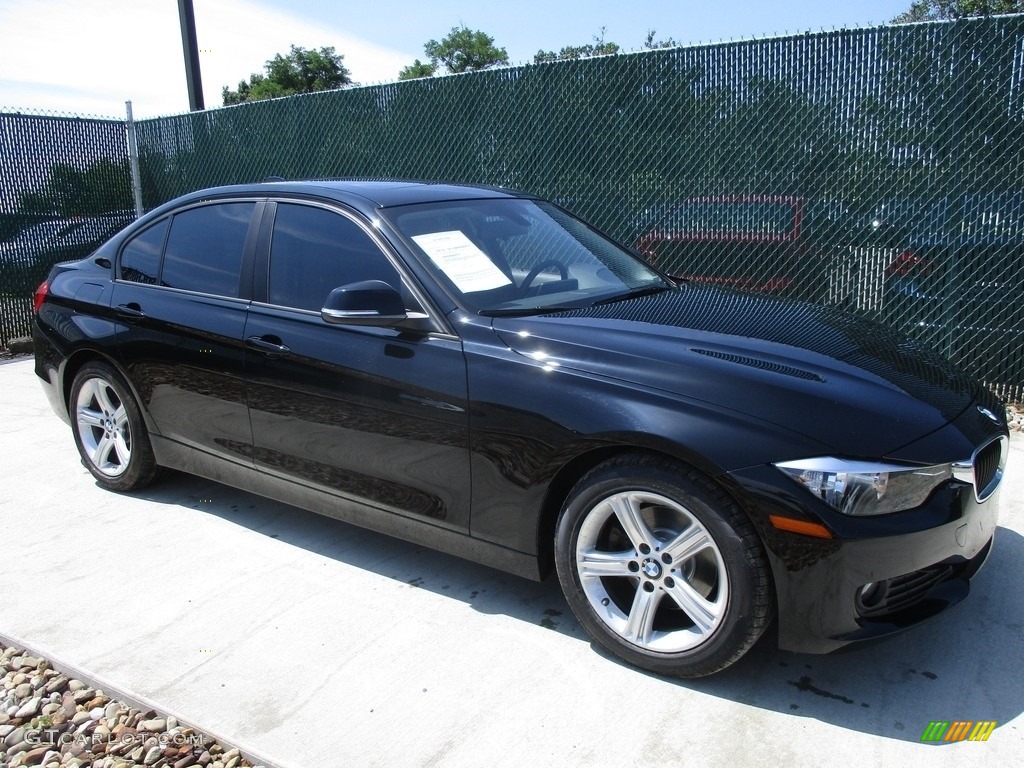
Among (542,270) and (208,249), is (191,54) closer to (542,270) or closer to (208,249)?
(208,249)

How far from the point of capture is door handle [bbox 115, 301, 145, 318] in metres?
4.30

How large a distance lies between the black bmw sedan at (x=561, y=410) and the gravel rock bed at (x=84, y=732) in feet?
3.65

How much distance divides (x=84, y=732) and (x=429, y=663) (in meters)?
1.13

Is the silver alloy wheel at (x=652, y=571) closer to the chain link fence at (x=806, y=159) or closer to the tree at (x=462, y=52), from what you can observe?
the chain link fence at (x=806, y=159)

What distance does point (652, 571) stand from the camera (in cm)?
282

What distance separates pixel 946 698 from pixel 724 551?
908 millimetres

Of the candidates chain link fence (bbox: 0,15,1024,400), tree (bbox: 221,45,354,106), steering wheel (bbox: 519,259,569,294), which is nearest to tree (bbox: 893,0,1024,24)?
chain link fence (bbox: 0,15,1024,400)

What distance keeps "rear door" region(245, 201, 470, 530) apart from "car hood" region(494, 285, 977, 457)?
0.39 metres

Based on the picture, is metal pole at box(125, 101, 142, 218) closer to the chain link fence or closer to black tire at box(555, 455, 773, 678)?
the chain link fence

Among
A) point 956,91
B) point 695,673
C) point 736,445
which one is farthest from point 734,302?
point 956,91

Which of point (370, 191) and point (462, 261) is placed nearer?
point (462, 261)

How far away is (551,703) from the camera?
278 centimetres

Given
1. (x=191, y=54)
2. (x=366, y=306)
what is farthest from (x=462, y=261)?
(x=191, y=54)

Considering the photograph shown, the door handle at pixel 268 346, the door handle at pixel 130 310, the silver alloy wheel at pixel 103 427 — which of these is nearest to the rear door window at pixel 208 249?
the door handle at pixel 130 310
